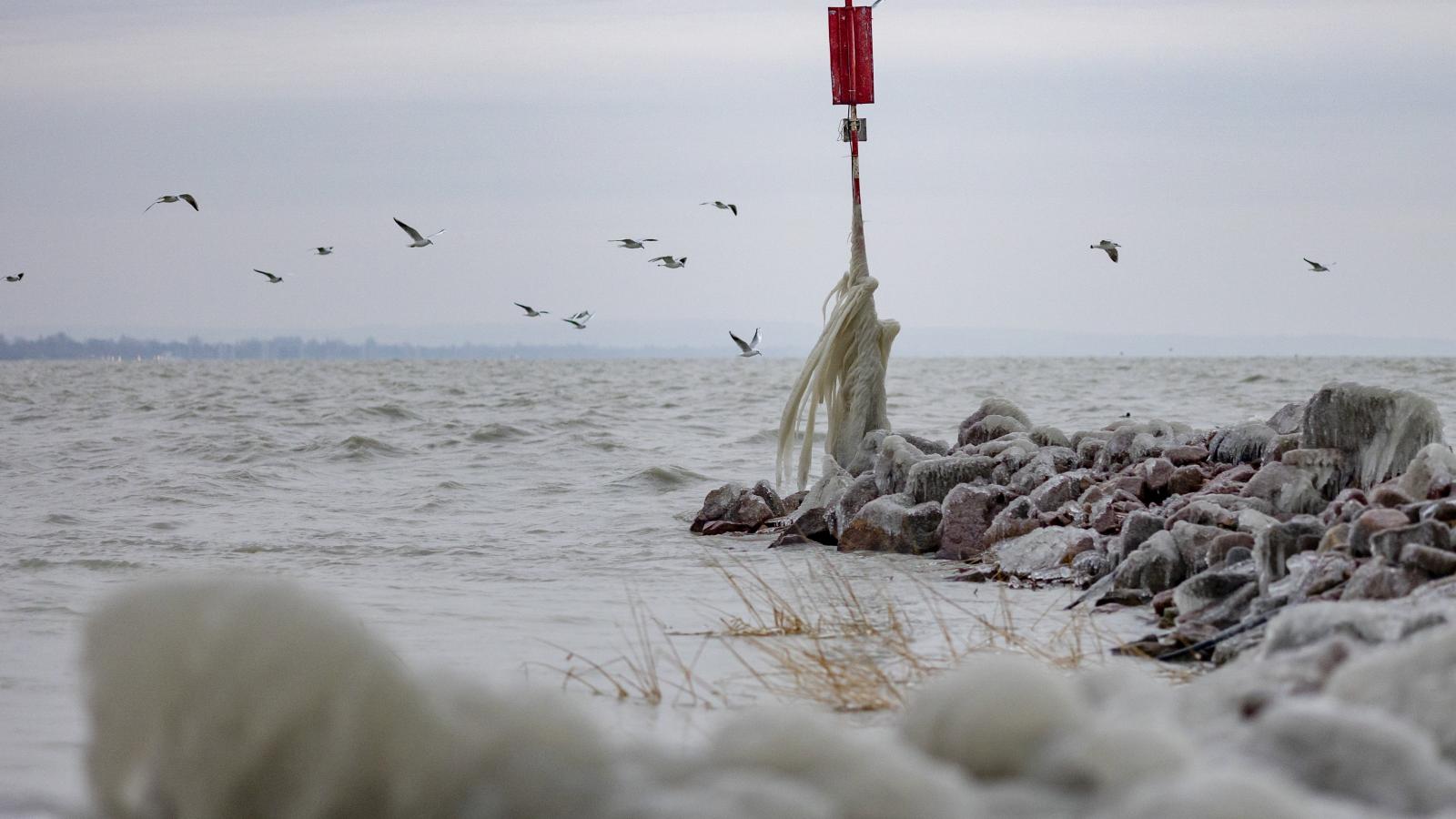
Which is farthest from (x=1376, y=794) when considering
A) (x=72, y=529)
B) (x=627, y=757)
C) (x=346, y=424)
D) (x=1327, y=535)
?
(x=346, y=424)

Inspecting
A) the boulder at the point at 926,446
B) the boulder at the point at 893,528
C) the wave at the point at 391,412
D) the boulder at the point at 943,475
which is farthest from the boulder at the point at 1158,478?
the wave at the point at 391,412

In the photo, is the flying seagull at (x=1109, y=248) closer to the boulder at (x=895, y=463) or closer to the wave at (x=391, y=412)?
the boulder at (x=895, y=463)

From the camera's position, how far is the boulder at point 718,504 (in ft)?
28.8

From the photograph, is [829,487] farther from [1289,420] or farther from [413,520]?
[413,520]

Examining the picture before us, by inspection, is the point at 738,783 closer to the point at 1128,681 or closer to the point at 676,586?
the point at 1128,681

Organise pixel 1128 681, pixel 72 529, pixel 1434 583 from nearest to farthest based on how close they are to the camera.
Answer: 1. pixel 1128 681
2. pixel 1434 583
3. pixel 72 529

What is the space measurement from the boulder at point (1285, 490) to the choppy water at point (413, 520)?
1254 millimetres

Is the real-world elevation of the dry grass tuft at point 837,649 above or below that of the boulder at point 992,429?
below

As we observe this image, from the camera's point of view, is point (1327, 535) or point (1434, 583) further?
point (1327, 535)

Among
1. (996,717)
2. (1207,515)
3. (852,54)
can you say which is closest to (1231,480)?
(1207,515)

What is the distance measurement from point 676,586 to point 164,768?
462cm

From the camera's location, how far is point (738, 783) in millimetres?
1708

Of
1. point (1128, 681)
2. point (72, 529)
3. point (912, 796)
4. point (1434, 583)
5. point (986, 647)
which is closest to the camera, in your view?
point (912, 796)

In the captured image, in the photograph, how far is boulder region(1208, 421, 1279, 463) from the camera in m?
7.16
